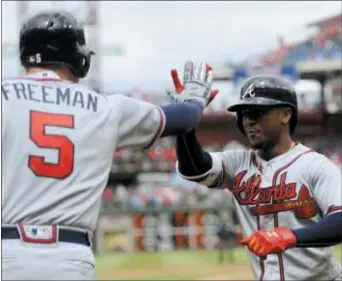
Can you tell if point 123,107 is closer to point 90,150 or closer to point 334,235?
point 90,150

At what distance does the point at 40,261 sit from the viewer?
8.37 ft

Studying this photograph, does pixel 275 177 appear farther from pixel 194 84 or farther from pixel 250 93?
pixel 194 84

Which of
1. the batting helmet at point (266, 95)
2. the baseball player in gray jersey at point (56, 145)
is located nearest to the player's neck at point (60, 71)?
the baseball player in gray jersey at point (56, 145)

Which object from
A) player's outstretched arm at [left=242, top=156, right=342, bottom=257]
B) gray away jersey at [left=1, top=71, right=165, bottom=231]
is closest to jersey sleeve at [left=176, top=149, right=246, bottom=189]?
player's outstretched arm at [left=242, top=156, right=342, bottom=257]

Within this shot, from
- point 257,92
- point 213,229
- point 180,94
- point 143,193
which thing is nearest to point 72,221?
point 180,94

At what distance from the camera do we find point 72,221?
8.55ft

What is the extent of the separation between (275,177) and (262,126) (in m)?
0.26

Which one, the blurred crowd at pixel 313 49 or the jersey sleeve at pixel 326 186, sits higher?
the jersey sleeve at pixel 326 186

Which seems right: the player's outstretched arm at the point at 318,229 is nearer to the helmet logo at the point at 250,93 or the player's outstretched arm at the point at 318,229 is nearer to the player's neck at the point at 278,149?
the player's neck at the point at 278,149

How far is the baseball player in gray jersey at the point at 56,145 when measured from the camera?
8.36 feet

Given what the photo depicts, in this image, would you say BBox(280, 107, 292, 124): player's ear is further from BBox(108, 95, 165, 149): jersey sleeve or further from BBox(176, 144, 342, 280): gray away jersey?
BBox(108, 95, 165, 149): jersey sleeve

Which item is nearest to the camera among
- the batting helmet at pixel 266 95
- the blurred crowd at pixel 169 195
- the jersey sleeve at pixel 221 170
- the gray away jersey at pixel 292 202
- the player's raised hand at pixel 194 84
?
the player's raised hand at pixel 194 84

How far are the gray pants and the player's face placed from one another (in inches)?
59.5

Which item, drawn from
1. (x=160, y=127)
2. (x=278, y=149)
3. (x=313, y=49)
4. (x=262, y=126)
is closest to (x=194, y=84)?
(x=160, y=127)
